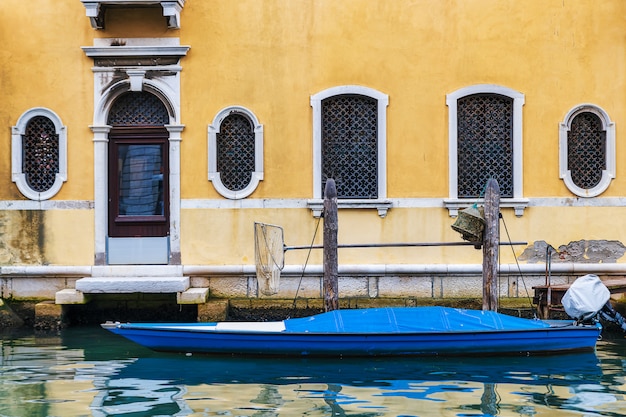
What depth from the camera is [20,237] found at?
12.8 meters

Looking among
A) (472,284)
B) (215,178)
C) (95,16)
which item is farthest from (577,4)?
(95,16)

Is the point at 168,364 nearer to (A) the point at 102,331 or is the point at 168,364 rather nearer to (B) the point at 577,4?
(A) the point at 102,331

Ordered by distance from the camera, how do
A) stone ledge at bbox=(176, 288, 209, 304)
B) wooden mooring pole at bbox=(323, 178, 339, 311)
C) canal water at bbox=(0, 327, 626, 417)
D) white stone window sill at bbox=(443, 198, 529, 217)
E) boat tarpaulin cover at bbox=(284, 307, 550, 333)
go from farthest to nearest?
white stone window sill at bbox=(443, 198, 529, 217)
stone ledge at bbox=(176, 288, 209, 304)
wooden mooring pole at bbox=(323, 178, 339, 311)
boat tarpaulin cover at bbox=(284, 307, 550, 333)
canal water at bbox=(0, 327, 626, 417)

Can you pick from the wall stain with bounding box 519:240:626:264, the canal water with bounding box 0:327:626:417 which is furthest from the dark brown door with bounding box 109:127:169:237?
the wall stain with bounding box 519:240:626:264

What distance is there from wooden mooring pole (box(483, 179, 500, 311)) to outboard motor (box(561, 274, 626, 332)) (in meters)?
0.77

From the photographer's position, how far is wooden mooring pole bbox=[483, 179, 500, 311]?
37.7ft

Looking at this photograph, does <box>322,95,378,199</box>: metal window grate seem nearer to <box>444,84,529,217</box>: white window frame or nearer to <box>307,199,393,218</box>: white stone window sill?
<box>307,199,393,218</box>: white stone window sill

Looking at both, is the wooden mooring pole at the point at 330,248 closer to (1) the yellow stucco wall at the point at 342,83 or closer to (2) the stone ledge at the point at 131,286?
(1) the yellow stucco wall at the point at 342,83

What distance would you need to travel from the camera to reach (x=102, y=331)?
12.5 meters

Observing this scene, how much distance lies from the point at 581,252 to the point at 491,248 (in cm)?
180

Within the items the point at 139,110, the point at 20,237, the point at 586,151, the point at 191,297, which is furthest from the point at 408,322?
the point at 20,237

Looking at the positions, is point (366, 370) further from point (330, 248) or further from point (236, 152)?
point (236, 152)

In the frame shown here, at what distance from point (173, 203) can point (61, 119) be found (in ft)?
5.69

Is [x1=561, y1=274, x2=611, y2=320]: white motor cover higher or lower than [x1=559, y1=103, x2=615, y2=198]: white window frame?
lower
